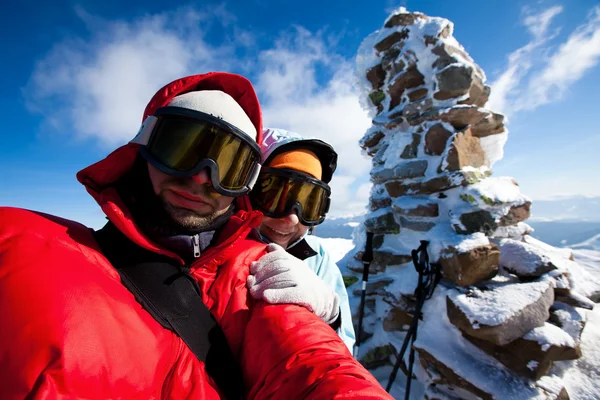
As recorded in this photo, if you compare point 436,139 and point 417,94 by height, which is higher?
point 417,94

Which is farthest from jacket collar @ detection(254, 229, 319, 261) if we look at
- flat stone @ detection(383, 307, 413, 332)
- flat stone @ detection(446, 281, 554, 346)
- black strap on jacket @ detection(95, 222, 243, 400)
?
flat stone @ detection(383, 307, 413, 332)

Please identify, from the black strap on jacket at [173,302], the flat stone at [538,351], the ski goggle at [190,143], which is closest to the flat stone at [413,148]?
the flat stone at [538,351]

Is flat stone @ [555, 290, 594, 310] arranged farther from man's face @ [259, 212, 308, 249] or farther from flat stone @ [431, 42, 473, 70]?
flat stone @ [431, 42, 473, 70]

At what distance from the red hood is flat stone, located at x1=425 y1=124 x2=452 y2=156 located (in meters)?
2.90

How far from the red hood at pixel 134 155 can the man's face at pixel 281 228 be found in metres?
0.69

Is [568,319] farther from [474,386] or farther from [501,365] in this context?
[474,386]

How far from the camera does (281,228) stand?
197 cm

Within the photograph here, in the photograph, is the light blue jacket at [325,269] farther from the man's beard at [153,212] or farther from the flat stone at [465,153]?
the flat stone at [465,153]

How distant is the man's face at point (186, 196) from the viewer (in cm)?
118

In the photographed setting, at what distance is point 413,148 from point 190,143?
3.36 metres

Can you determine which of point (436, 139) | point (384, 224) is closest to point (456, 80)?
point (436, 139)

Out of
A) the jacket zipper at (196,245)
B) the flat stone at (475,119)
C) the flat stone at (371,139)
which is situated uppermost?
the flat stone at (371,139)

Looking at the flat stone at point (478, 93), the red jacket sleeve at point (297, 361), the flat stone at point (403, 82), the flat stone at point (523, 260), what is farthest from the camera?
the flat stone at point (403, 82)

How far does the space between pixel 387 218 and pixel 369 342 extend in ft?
5.74
